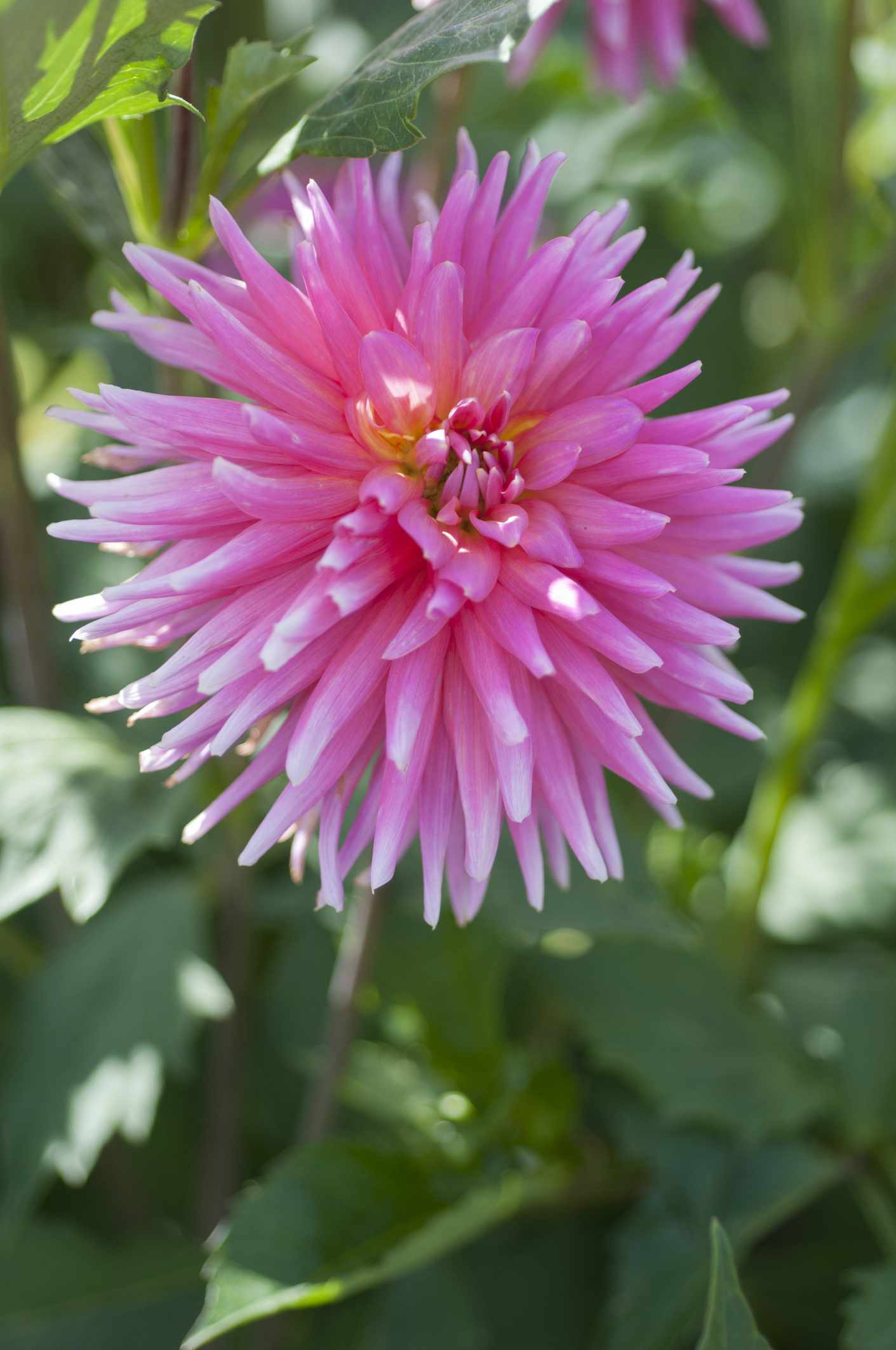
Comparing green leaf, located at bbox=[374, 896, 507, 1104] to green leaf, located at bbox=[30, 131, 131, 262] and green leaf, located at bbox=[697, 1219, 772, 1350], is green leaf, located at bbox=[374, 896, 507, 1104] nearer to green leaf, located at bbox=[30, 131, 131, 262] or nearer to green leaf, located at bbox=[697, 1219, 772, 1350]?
green leaf, located at bbox=[697, 1219, 772, 1350]

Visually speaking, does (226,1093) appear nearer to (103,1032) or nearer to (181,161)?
(103,1032)

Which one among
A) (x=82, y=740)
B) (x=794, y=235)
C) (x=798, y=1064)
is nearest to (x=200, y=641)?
(x=82, y=740)

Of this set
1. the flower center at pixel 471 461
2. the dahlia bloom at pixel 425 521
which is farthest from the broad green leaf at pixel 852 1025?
the flower center at pixel 471 461

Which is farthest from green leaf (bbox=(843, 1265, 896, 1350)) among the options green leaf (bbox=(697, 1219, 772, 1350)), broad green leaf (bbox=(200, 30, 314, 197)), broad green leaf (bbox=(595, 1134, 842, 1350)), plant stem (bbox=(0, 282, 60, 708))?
broad green leaf (bbox=(200, 30, 314, 197))

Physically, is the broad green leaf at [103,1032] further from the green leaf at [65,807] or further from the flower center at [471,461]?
the flower center at [471,461]

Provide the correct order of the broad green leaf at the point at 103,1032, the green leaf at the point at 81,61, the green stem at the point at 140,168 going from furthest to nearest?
the broad green leaf at the point at 103,1032 < the green stem at the point at 140,168 < the green leaf at the point at 81,61
